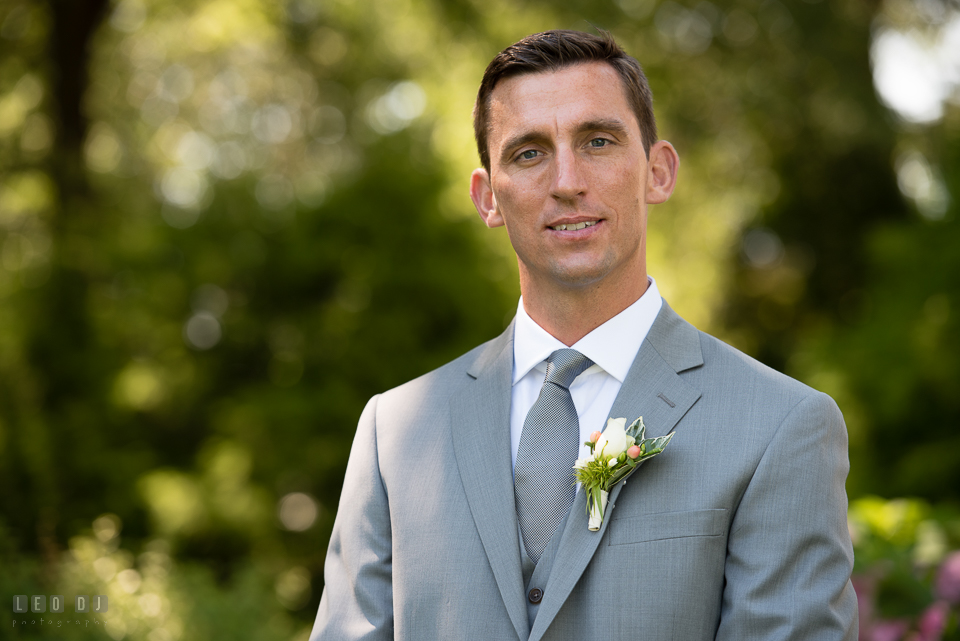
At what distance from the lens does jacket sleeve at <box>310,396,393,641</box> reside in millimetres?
2072

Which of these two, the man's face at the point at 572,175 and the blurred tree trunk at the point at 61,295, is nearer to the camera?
the man's face at the point at 572,175

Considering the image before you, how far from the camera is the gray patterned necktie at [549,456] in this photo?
77.6 inches

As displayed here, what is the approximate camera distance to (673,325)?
216cm

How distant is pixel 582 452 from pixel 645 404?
191 millimetres

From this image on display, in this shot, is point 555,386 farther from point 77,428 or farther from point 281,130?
point 281,130

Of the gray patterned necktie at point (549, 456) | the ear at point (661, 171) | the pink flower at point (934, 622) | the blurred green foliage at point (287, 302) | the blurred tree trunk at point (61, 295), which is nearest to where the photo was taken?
the gray patterned necktie at point (549, 456)

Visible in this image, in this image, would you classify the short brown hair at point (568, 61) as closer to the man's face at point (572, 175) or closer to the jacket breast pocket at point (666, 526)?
the man's face at point (572, 175)

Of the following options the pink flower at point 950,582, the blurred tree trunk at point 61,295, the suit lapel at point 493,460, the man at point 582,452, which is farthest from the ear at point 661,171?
the blurred tree trunk at point 61,295

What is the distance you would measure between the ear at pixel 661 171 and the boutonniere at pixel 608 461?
678 millimetres

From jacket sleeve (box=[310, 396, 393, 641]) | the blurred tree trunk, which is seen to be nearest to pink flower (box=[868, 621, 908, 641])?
jacket sleeve (box=[310, 396, 393, 641])

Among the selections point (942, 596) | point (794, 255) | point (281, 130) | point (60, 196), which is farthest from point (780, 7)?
point (281, 130)

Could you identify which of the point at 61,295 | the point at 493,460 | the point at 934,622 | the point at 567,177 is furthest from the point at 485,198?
the point at 61,295

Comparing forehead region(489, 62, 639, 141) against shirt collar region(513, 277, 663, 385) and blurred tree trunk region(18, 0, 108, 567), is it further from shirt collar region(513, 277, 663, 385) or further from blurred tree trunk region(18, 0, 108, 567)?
blurred tree trunk region(18, 0, 108, 567)

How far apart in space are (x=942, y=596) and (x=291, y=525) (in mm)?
4624
